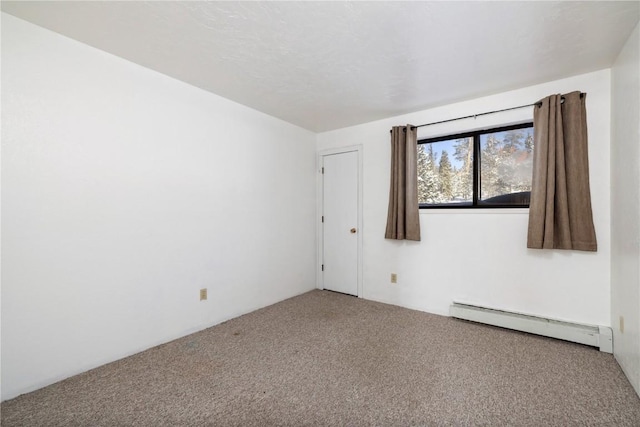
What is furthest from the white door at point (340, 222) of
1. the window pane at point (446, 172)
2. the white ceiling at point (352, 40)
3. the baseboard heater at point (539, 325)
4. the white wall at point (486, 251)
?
the baseboard heater at point (539, 325)

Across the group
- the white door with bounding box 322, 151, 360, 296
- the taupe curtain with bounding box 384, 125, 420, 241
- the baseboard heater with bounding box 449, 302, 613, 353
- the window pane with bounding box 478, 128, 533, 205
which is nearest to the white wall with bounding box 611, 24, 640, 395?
the baseboard heater with bounding box 449, 302, 613, 353

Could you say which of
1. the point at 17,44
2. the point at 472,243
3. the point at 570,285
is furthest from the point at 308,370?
the point at 17,44

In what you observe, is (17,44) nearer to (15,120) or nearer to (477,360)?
(15,120)

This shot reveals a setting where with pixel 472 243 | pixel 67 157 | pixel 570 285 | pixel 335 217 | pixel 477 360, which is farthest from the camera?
pixel 335 217

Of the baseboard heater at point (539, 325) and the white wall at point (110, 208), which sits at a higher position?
the white wall at point (110, 208)

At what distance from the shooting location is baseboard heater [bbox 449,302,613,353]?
7.27ft

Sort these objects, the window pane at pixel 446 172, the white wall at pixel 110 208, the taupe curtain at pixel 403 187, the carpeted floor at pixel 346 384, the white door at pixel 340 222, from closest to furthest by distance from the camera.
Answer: the carpeted floor at pixel 346 384
the white wall at pixel 110 208
the window pane at pixel 446 172
the taupe curtain at pixel 403 187
the white door at pixel 340 222

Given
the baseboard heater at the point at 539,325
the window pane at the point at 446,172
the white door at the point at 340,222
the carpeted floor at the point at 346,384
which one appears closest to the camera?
the carpeted floor at the point at 346,384

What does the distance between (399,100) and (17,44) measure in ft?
9.82

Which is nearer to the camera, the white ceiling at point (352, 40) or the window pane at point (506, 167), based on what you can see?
the white ceiling at point (352, 40)

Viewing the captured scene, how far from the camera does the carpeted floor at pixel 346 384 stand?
4.99 ft

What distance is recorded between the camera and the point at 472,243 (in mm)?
2900

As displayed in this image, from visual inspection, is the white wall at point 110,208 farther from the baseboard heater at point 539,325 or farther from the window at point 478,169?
the baseboard heater at point 539,325

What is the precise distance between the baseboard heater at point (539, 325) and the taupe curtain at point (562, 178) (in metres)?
0.67
